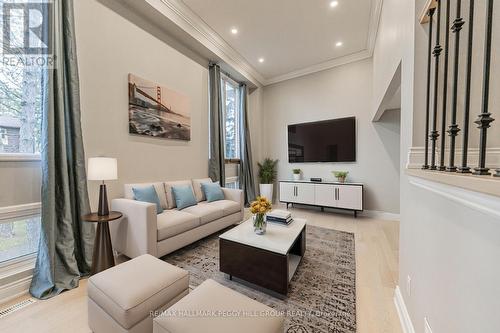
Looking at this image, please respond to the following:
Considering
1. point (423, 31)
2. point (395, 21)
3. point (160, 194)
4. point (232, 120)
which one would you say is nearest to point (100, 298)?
point (160, 194)

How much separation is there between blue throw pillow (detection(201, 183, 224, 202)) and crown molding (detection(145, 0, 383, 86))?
2.44m

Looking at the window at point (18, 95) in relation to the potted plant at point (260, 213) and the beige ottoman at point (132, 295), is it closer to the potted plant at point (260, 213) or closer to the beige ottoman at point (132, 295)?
the beige ottoman at point (132, 295)

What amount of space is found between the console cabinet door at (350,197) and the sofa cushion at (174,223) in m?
2.86

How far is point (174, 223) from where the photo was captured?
2371mm

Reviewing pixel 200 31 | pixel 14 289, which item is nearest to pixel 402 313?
pixel 14 289

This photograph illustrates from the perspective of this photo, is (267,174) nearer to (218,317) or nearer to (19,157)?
(19,157)

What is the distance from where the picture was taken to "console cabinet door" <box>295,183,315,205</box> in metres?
4.41

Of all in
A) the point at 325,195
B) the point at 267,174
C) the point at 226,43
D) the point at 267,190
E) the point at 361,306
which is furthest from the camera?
the point at 267,174

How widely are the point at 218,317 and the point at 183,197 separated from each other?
7.17 feet

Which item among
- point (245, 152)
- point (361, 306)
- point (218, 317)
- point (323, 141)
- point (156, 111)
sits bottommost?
point (361, 306)

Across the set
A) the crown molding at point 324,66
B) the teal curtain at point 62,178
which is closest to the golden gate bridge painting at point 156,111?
the teal curtain at point 62,178

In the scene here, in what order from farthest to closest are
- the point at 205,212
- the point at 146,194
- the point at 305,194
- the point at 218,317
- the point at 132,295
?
1. the point at 305,194
2. the point at 205,212
3. the point at 146,194
4. the point at 132,295
5. the point at 218,317

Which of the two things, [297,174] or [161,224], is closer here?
[161,224]

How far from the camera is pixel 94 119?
2.36m
